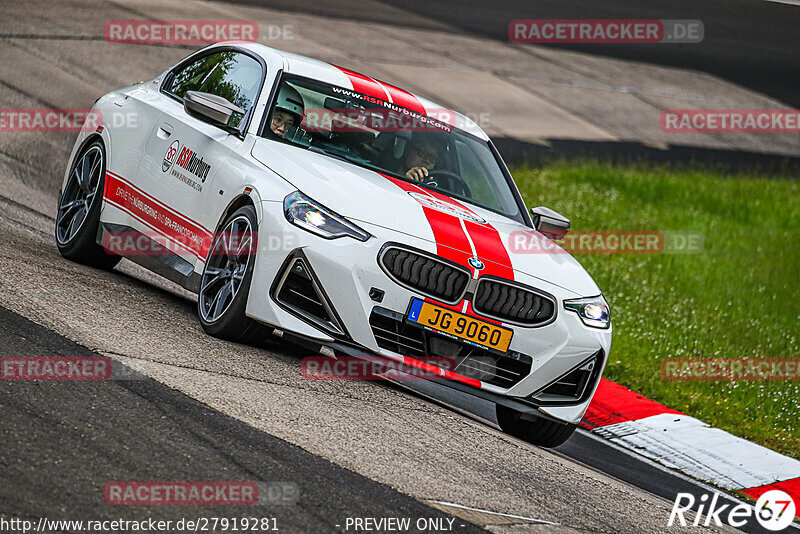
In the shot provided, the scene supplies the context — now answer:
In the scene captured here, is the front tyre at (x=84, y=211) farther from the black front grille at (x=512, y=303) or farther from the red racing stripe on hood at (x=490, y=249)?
the black front grille at (x=512, y=303)

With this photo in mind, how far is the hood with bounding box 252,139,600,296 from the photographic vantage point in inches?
259

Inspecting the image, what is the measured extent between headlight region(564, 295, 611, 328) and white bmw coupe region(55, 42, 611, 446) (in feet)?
0.03

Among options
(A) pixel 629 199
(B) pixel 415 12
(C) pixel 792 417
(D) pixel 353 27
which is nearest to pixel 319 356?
(C) pixel 792 417

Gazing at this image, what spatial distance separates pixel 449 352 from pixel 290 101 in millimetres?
2123

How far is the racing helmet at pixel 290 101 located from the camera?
7551 mm

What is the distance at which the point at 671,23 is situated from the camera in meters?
27.1

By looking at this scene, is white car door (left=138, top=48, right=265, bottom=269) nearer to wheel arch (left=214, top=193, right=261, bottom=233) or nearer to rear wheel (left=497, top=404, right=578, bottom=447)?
wheel arch (left=214, top=193, right=261, bottom=233)

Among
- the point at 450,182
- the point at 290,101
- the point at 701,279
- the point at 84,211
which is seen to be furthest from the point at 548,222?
the point at 701,279

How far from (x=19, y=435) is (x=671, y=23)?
24489mm

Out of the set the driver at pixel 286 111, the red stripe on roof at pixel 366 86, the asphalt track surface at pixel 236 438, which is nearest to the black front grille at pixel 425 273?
the asphalt track surface at pixel 236 438

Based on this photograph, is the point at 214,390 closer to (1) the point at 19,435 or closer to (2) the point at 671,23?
(1) the point at 19,435

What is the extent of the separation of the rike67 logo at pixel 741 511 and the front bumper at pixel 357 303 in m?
1.08

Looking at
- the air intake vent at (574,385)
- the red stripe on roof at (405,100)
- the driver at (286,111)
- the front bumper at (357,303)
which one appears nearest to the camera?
the front bumper at (357,303)

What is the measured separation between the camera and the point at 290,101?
24.9 feet
